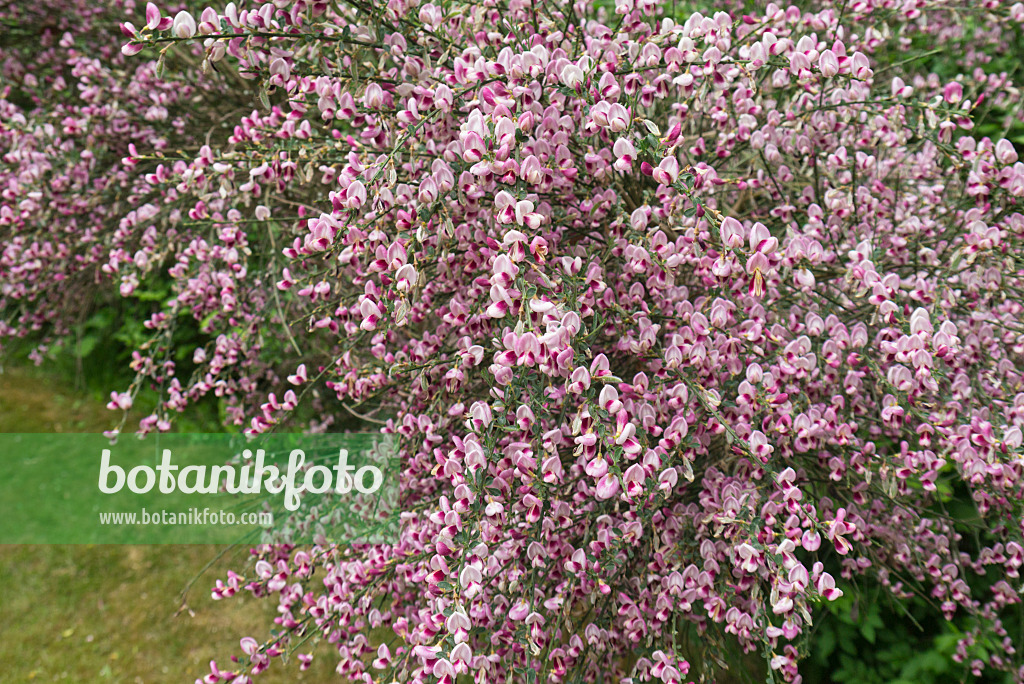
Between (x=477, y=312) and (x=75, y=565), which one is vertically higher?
(x=477, y=312)

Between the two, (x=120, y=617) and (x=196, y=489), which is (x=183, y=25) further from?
(x=120, y=617)

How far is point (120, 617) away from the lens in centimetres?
357

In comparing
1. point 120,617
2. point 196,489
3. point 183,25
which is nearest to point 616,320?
point 183,25

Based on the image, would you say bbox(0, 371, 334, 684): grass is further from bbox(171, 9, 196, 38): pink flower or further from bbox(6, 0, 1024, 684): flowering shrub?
bbox(171, 9, 196, 38): pink flower

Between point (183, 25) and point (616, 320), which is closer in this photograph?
point (183, 25)

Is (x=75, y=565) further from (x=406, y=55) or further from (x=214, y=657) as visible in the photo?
(x=406, y=55)

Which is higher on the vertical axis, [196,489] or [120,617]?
[196,489]

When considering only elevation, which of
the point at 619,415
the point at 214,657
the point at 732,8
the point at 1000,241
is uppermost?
the point at 732,8

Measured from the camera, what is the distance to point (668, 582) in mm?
1612

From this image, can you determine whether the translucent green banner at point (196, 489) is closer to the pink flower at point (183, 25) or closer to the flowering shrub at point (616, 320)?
the flowering shrub at point (616, 320)

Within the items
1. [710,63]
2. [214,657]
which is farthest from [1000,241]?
[214,657]

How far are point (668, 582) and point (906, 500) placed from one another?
3.54 feet

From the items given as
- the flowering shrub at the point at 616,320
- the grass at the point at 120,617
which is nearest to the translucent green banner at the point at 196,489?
the grass at the point at 120,617

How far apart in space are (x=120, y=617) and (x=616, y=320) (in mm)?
3394
